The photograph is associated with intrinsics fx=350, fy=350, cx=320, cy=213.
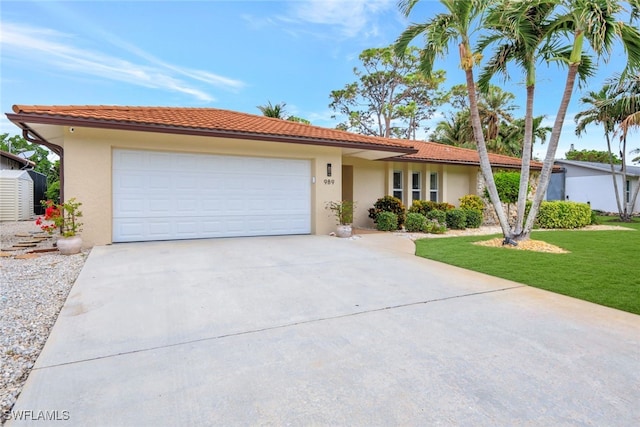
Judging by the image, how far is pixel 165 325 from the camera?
361cm

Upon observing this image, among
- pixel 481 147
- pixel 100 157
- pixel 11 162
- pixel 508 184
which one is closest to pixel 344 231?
pixel 481 147

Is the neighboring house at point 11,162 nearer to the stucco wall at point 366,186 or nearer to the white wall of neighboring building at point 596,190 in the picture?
the stucco wall at point 366,186

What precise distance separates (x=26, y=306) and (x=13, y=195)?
17.0m

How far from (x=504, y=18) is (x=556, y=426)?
8.92 metres

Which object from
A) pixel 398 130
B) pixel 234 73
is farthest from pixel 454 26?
pixel 398 130

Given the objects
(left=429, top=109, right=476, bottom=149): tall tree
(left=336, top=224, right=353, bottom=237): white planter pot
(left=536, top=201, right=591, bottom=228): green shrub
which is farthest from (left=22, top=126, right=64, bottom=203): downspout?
(left=429, top=109, right=476, bottom=149): tall tree

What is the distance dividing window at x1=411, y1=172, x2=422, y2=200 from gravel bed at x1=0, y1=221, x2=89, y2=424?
12.6 meters

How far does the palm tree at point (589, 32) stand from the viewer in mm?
7219

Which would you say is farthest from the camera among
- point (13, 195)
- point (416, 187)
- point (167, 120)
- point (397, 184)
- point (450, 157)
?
point (13, 195)

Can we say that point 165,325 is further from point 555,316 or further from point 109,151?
point 109,151

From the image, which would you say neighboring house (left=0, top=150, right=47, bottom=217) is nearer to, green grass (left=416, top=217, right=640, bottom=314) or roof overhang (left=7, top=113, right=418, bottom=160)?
roof overhang (left=7, top=113, right=418, bottom=160)

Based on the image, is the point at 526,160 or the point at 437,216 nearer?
the point at 526,160

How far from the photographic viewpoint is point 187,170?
30.7 feet

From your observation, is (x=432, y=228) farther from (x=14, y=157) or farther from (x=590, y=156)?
(x=590, y=156)
